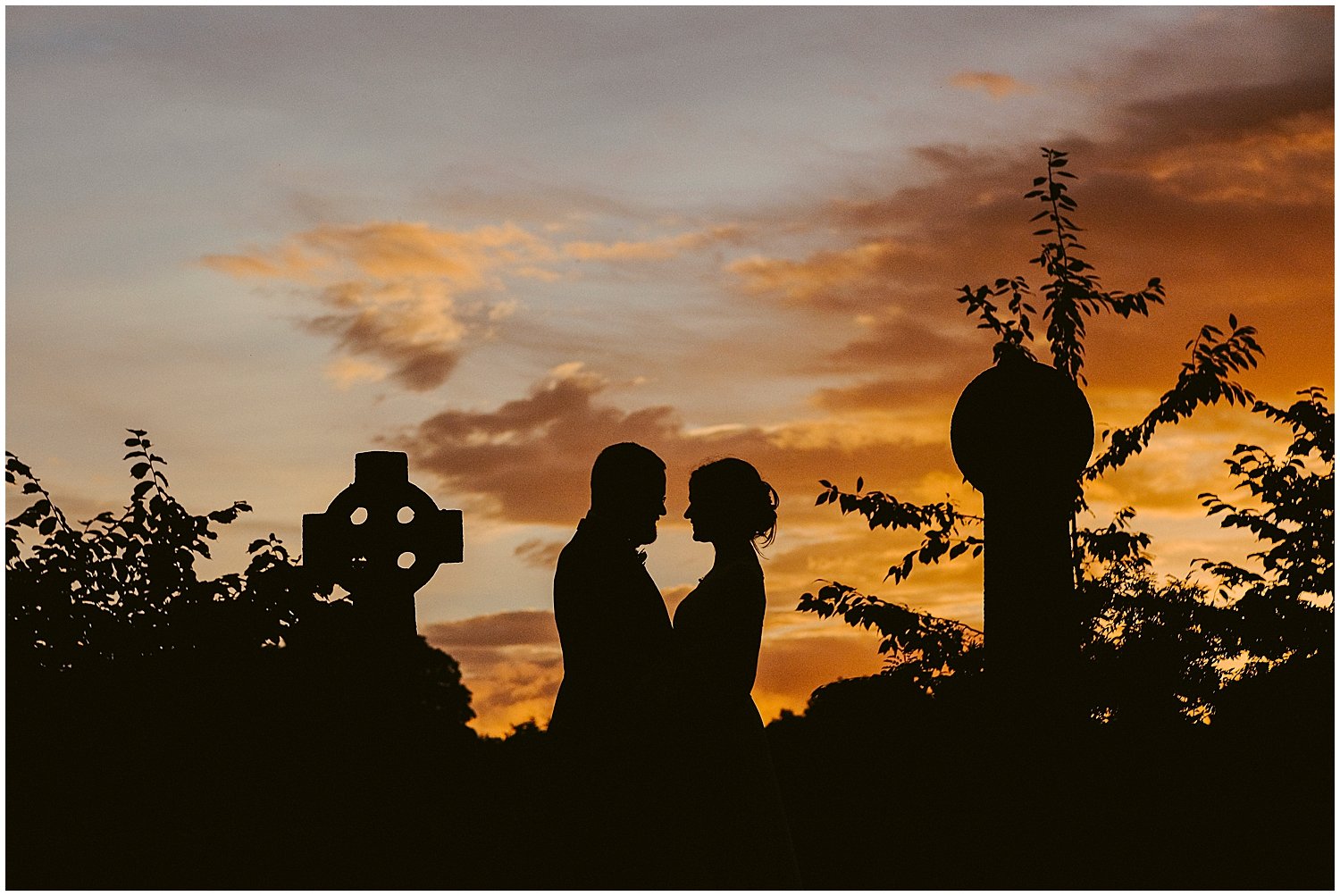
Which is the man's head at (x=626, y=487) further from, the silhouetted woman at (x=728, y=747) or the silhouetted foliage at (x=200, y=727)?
the silhouetted foliage at (x=200, y=727)

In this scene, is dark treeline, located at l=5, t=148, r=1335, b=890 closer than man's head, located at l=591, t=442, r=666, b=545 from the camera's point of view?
No

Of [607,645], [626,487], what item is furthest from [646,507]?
[607,645]

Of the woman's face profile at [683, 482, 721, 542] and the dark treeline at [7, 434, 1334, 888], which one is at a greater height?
the woman's face profile at [683, 482, 721, 542]

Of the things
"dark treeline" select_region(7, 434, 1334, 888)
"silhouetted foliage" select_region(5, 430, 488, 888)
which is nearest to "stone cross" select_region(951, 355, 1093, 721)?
"dark treeline" select_region(7, 434, 1334, 888)

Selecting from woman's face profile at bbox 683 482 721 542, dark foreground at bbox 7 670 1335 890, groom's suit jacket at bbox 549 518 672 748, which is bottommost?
dark foreground at bbox 7 670 1335 890

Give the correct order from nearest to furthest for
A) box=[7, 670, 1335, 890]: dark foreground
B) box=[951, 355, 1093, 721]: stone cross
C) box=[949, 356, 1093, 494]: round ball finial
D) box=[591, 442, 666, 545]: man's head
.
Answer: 1. box=[591, 442, 666, 545]: man's head
2. box=[951, 355, 1093, 721]: stone cross
3. box=[949, 356, 1093, 494]: round ball finial
4. box=[7, 670, 1335, 890]: dark foreground

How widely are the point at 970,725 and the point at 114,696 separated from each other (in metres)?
6.41

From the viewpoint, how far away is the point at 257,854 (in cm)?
845

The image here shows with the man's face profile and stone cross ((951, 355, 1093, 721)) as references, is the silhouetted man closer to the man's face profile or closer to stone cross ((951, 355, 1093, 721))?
the man's face profile

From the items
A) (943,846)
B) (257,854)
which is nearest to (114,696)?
(257,854)

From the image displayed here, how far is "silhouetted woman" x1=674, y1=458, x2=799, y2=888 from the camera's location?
17.1 feet

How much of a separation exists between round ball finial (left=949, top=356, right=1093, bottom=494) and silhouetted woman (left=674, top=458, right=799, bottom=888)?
1.29 metres

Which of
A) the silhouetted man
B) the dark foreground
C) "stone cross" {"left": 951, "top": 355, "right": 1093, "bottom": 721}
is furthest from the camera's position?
the dark foreground

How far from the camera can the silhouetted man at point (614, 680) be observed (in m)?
5.14
